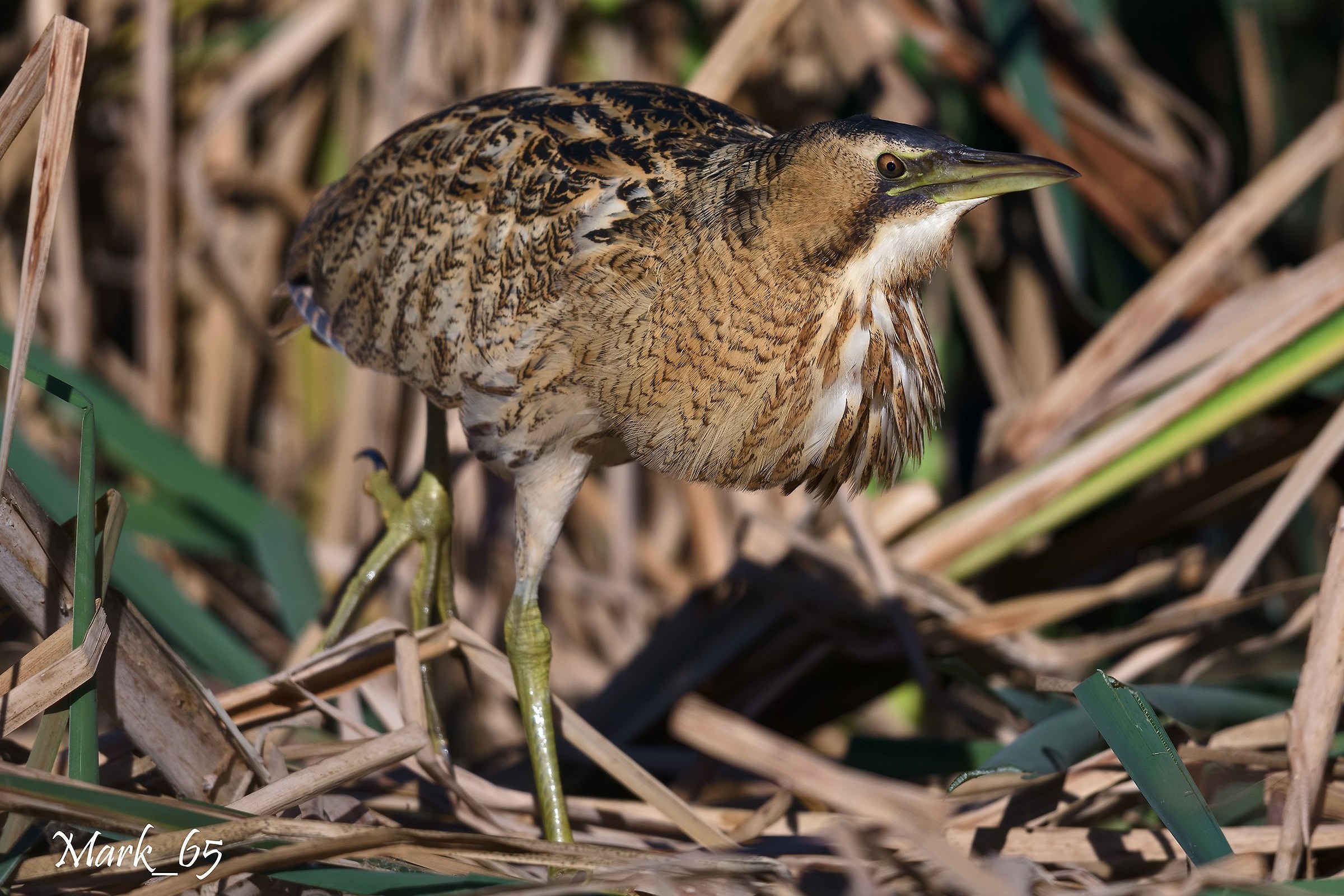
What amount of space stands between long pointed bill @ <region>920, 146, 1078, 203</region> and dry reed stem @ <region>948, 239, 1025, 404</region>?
116cm

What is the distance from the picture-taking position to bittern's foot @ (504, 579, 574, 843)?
152cm

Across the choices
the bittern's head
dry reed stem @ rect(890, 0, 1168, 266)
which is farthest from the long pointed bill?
dry reed stem @ rect(890, 0, 1168, 266)

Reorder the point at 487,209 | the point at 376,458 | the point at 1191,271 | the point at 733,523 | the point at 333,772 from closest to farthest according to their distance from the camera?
the point at 333,772 → the point at 487,209 → the point at 376,458 → the point at 1191,271 → the point at 733,523

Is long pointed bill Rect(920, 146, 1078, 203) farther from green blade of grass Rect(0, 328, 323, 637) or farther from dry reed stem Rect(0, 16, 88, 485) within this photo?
green blade of grass Rect(0, 328, 323, 637)

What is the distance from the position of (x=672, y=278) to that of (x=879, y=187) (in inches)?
10.6

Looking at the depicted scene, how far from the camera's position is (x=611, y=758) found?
1.49 m

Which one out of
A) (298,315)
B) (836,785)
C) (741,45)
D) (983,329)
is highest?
(741,45)

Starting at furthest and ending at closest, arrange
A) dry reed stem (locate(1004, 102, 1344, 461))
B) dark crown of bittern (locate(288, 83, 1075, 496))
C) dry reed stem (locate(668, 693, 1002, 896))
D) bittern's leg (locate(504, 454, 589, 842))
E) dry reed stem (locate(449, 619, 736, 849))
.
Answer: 1. dry reed stem (locate(1004, 102, 1344, 461))
2. bittern's leg (locate(504, 454, 589, 842))
3. dry reed stem (locate(449, 619, 736, 849))
4. dark crown of bittern (locate(288, 83, 1075, 496))
5. dry reed stem (locate(668, 693, 1002, 896))

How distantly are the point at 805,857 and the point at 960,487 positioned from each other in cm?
171

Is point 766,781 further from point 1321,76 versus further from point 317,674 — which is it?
point 1321,76

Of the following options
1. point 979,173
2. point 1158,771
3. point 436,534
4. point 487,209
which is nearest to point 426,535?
point 436,534

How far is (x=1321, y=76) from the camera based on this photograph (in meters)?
3.07

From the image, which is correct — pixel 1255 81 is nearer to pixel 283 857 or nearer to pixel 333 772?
pixel 333 772

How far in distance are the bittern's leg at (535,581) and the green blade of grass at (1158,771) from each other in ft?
2.26
